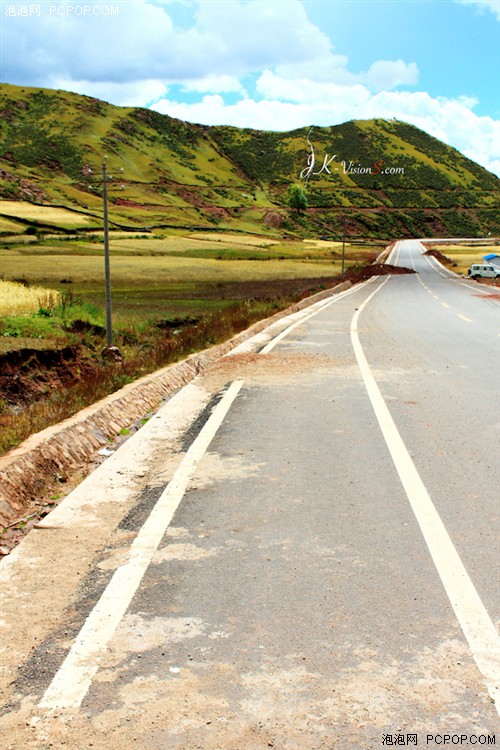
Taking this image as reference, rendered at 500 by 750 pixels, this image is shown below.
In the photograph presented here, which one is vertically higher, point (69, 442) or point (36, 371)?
point (69, 442)

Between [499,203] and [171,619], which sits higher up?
[499,203]

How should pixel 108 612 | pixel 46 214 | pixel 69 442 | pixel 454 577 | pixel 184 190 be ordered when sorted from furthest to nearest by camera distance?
pixel 184 190
pixel 46 214
pixel 69 442
pixel 454 577
pixel 108 612

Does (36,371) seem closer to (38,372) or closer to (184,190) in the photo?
(38,372)

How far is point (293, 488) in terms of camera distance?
627cm

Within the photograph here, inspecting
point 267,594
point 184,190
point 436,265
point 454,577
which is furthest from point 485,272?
point 184,190

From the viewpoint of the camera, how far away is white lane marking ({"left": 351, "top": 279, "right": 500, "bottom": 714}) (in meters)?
3.58

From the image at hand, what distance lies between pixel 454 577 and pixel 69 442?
4.52 m

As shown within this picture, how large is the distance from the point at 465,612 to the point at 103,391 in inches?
306

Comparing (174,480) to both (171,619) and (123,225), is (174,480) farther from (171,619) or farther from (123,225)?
(123,225)

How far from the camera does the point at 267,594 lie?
427 cm

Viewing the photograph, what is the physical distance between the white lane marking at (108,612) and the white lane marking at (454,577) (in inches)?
73.9

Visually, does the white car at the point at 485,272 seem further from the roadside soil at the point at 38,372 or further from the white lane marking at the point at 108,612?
the white lane marking at the point at 108,612

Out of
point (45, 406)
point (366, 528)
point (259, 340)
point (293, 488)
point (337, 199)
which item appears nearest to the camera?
point (366, 528)

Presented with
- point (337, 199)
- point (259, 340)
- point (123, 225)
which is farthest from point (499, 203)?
point (259, 340)
